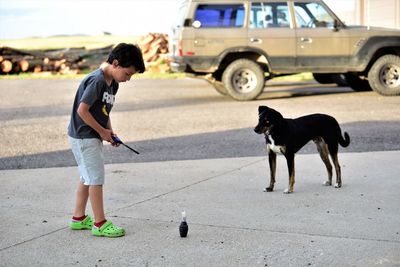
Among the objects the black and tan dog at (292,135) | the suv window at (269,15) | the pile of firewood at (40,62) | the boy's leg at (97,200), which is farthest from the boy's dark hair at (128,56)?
the pile of firewood at (40,62)

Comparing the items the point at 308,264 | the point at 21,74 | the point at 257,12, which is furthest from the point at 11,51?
the point at 308,264

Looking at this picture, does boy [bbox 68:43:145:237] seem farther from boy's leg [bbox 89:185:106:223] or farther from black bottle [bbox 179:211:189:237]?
black bottle [bbox 179:211:189:237]

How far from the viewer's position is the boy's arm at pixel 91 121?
5.52 m

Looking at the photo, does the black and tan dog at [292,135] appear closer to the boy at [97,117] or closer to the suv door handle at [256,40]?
the boy at [97,117]

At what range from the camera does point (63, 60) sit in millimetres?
29078

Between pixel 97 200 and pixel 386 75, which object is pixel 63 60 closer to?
pixel 386 75

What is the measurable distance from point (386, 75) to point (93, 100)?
11987mm

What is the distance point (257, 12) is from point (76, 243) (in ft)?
37.1

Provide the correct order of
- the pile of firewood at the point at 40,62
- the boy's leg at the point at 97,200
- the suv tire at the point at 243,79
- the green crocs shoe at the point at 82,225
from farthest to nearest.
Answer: the pile of firewood at the point at 40,62 → the suv tire at the point at 243,79 → the green crocs shoe at the point at 82,225 → the boy's leg at the point at 97,200

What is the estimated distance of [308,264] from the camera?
4887mm

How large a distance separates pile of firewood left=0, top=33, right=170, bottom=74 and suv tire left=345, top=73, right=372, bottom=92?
10299 mm

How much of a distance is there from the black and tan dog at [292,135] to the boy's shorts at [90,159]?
1.90 m

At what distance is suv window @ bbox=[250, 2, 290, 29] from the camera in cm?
1605

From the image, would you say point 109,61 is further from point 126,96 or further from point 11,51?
point 11,51
